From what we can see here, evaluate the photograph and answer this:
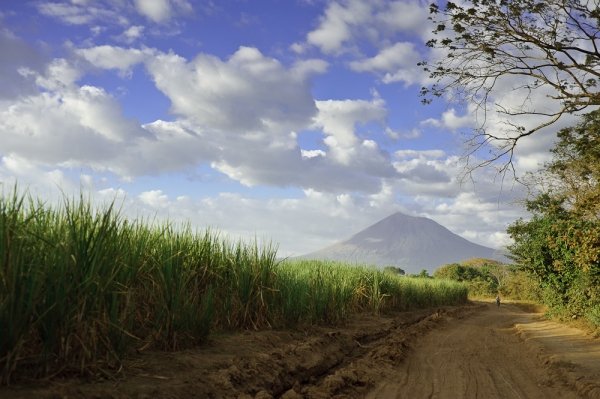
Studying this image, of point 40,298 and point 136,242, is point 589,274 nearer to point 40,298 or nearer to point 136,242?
point 136,242

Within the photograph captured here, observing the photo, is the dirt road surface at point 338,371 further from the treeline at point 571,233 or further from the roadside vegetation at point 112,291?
the treeline at point 571,233

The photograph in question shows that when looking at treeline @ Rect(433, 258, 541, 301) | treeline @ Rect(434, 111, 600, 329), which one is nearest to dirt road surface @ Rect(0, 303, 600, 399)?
treeline @ Rect(434, 111, 600, 329)

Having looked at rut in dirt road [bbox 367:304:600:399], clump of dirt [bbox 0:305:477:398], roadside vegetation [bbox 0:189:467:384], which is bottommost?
rut in dirt road [bbox 367:304:600:399]

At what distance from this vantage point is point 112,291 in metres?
4.98

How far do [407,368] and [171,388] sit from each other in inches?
166

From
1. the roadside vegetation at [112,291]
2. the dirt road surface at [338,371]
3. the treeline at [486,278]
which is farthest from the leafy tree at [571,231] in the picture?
→ the treeline at [486,278]

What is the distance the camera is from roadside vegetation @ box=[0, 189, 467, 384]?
4.10 metres

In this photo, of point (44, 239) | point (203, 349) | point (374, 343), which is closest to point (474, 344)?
point (374, 343)

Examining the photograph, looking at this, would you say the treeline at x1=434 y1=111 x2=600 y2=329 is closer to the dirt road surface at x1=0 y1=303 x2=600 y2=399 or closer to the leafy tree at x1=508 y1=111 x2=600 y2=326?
the leafy tree at x1=508 y1=111 x2=600 y2=326

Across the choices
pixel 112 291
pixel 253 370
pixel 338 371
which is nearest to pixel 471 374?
pixel 338 371

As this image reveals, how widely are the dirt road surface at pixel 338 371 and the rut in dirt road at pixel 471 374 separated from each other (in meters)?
0.01

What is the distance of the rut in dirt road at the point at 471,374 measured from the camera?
620 cm

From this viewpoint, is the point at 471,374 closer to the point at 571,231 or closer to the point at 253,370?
the point at 253,370

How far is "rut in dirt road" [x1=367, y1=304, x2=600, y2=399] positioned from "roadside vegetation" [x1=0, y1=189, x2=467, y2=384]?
2.60 metres
